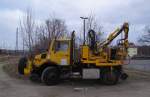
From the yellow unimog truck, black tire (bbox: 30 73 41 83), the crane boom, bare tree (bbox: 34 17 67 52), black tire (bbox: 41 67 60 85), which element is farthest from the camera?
bare tree (bbox: 34 17 67 52)

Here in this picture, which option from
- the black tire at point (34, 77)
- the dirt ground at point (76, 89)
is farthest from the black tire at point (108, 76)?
the black tire at point (34, 77)

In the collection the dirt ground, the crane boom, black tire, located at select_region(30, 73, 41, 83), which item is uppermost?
the crane boom

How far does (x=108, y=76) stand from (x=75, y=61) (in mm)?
2242

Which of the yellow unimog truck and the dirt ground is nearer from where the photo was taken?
the dirt ground

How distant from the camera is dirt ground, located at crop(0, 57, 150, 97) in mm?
19609

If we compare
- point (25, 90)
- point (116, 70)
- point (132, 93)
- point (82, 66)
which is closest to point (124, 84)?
point (116, 70)

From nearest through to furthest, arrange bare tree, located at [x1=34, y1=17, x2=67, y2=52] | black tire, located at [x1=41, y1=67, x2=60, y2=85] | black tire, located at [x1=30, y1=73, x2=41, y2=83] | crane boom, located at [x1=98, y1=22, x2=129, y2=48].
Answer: black tire, located at [x1=41, y1=67, x2=60, y2=85] → black tire, located at [x1=30, y1=73, x2=41, y2=83] → crane boom, located at [x1=98, y1=22, x2=129, y2=48] → bare tree, located at [x1=34, y1=17, x2=67, y2=52]

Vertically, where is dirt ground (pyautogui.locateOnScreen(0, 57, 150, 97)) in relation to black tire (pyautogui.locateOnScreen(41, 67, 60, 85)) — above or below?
below

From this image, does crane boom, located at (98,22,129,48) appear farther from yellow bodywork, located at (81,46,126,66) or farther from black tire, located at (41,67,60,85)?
black tire, located at (41,67,60,85)

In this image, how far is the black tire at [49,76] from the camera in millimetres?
23953

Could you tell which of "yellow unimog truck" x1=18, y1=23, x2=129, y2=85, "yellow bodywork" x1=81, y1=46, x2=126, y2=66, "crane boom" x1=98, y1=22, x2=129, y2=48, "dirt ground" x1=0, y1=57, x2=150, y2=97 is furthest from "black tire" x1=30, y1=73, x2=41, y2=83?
"crane boom" x1=98, y1=22, x2=129, y2=48

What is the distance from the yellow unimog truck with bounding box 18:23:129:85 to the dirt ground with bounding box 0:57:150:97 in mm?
628

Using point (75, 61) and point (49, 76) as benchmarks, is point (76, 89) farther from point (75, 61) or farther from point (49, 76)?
point (75, 61)

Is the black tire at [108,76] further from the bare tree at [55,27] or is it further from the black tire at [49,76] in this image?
the bare tree at [55,27]
